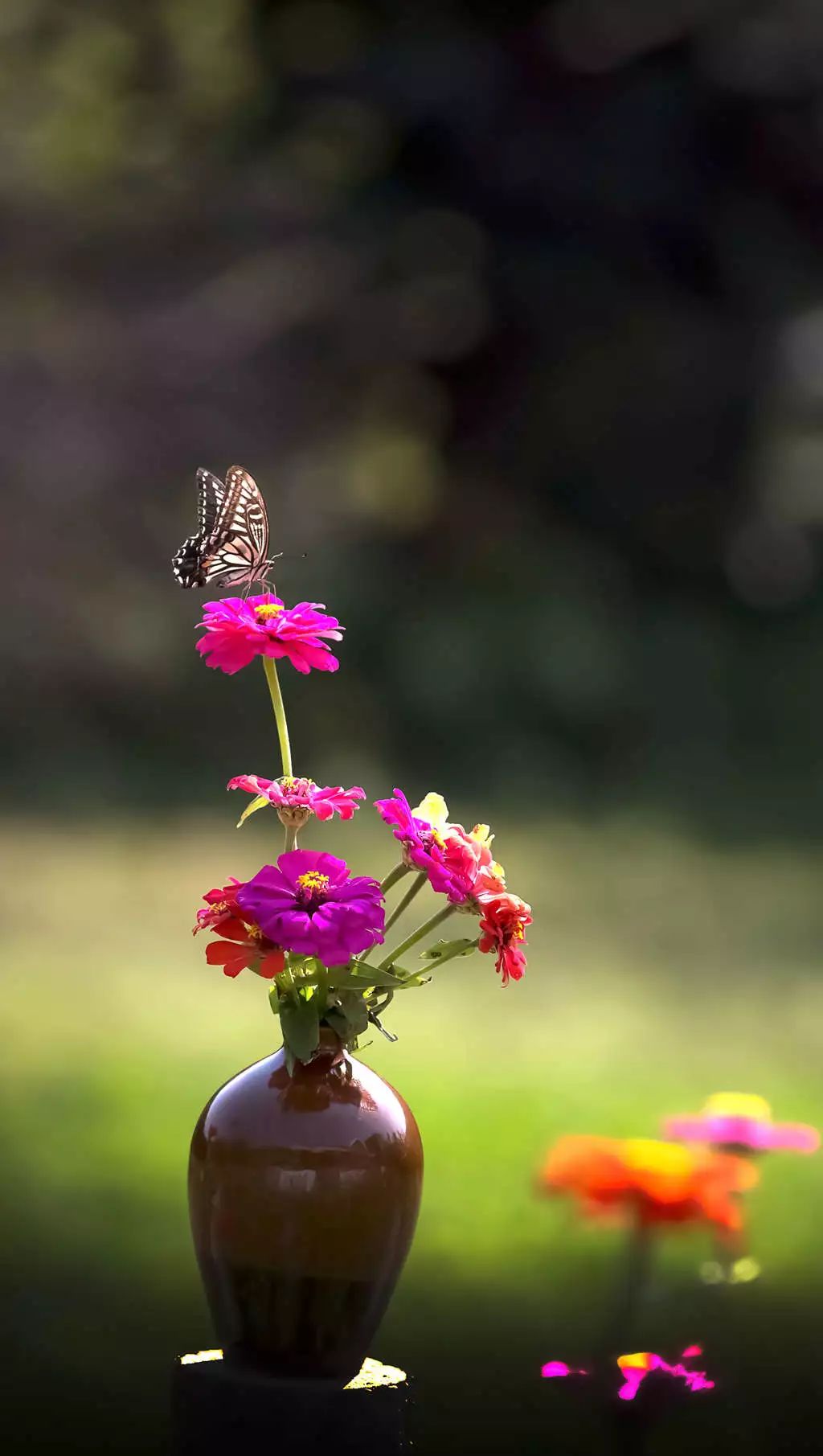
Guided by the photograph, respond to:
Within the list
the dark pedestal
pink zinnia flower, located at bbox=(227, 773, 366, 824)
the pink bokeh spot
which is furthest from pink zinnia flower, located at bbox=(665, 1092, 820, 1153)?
pink zinnia flower, located at bbox=(227, 773, 366, 824)

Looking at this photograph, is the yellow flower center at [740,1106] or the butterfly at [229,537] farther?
the yellow flower center at [740,1106]

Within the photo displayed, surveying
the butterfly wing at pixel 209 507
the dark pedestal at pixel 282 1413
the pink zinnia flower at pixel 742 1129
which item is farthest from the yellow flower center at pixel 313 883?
the pink zinnia flower at pixel 742 1129

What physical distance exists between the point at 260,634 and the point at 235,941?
0.77ft

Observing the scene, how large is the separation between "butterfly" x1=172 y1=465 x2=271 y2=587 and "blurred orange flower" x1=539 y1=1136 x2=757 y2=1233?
3.22 feet

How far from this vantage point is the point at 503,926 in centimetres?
119

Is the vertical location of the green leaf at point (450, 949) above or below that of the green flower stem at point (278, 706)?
below

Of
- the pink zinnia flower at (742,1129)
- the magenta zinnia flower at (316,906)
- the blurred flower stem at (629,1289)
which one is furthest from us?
the pink zinnia flower at (742,1129)

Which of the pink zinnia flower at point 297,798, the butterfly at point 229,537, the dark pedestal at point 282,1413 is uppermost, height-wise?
the butterfly at point 229,537

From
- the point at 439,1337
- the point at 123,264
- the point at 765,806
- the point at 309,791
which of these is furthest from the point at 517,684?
the point at 309,791

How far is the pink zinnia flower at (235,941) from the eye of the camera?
1.16m

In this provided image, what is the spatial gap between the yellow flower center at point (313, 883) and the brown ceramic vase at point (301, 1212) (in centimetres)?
12

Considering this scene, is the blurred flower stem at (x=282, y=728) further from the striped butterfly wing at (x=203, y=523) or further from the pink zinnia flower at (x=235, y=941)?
the striped butterfly wing at (x=203, y=523)

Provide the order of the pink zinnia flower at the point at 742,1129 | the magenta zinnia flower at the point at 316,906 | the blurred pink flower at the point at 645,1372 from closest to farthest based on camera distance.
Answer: the magenta zinnia flower at the point at 316,906, the blurred pink flower at the point at 645,1372, the pink zinnia flower at the point at 742,1129

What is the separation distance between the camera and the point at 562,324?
4031 millimetres
